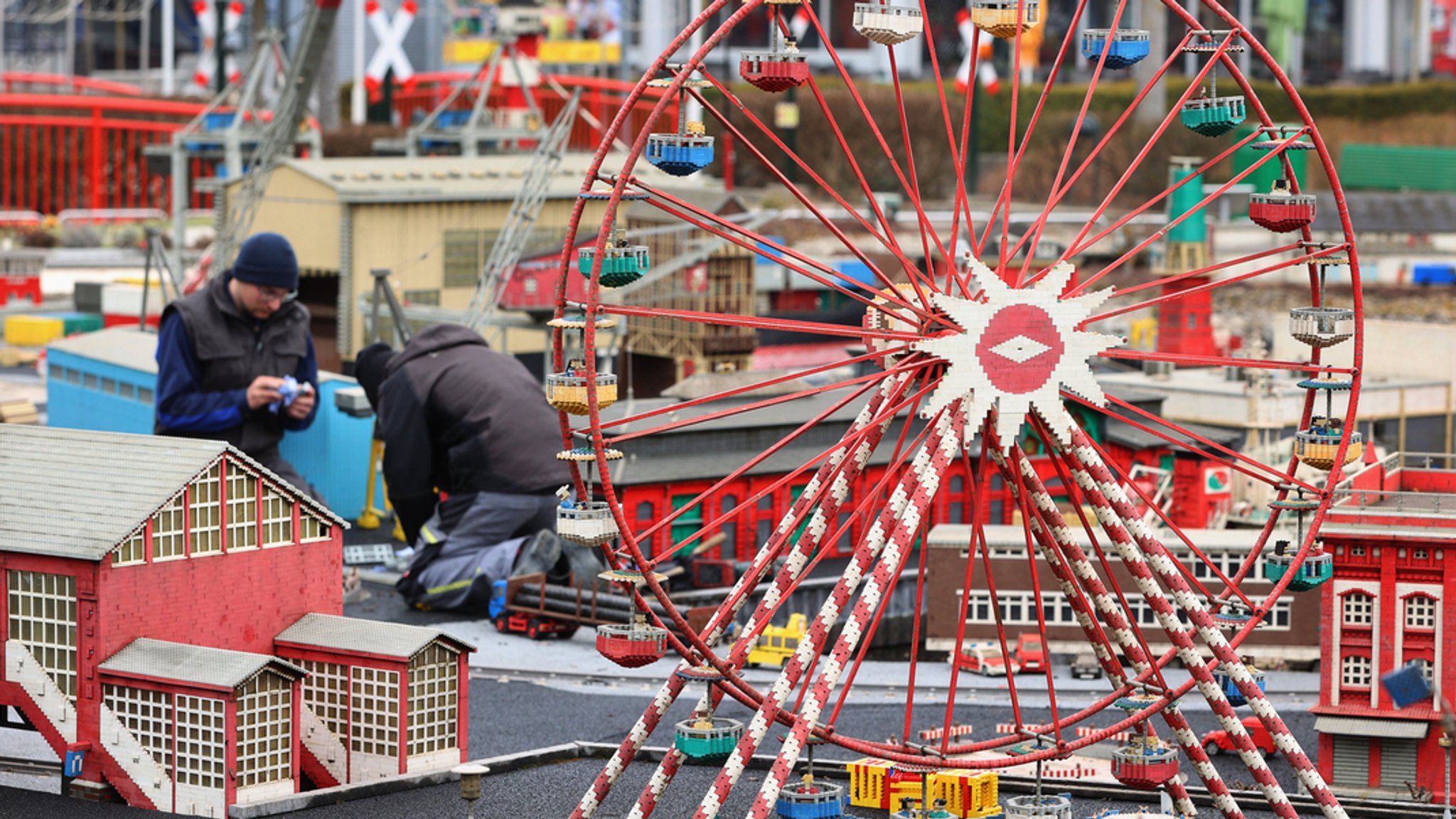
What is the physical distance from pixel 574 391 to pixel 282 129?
1169 inches

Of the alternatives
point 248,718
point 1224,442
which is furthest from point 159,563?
point 1224,442

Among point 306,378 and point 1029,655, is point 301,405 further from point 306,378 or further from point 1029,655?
point 1029,655

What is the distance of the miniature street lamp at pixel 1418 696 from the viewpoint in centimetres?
1900

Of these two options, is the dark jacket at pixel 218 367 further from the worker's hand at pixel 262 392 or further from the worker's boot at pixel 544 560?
the worker's boot at pixel 544 560

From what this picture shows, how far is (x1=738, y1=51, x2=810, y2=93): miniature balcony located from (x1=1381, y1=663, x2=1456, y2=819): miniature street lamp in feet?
23.4

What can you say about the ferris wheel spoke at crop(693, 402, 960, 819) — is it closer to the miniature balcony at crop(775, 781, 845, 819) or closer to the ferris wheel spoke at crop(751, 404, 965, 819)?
the ferris wheel spoke at crop(751, 404, 965, 819)

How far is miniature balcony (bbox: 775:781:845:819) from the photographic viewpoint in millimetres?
19031

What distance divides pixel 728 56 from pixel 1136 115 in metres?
22.1

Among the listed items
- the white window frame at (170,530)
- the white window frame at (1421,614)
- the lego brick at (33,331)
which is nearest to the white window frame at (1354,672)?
the white window frame at (1421,614)

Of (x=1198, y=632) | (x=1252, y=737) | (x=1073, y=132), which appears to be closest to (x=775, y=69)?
(x=1073, y=132)

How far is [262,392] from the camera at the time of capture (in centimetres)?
2641

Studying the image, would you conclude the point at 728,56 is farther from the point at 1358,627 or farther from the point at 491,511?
the point at 1358,627

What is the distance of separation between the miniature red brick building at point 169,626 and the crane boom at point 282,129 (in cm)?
2294

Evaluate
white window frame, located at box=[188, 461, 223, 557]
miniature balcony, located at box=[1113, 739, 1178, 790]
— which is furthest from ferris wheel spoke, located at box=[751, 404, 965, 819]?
white window frame, located at box=[188, 461, 223, 557]
